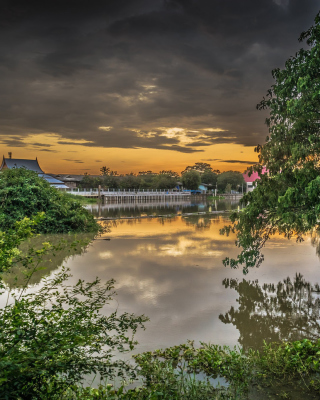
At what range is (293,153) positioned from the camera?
692 centimetres

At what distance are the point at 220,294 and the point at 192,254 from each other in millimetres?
5226

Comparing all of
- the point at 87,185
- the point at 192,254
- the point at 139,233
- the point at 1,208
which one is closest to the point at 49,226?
the point at 1,208

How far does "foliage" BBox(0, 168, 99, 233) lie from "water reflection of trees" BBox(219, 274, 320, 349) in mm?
12421

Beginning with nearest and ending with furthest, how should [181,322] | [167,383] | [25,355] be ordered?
[25,355] < [167,383] < [181,322]

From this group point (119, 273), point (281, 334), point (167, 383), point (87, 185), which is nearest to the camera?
point (167, 383)

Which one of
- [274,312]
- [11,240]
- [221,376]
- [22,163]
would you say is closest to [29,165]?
[22,163]

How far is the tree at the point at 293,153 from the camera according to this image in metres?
6.51

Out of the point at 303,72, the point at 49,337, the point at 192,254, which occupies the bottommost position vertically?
the point at 192,254

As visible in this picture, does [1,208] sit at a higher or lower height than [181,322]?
higher

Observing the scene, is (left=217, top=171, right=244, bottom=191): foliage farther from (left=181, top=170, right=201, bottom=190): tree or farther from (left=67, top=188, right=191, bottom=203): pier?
(left=67, top=188, right=191, bottom=203): pier

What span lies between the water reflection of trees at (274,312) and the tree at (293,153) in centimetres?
120

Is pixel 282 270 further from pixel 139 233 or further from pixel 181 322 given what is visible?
pixel 139 233

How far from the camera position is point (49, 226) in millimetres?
18906

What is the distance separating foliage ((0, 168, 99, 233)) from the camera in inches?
737
